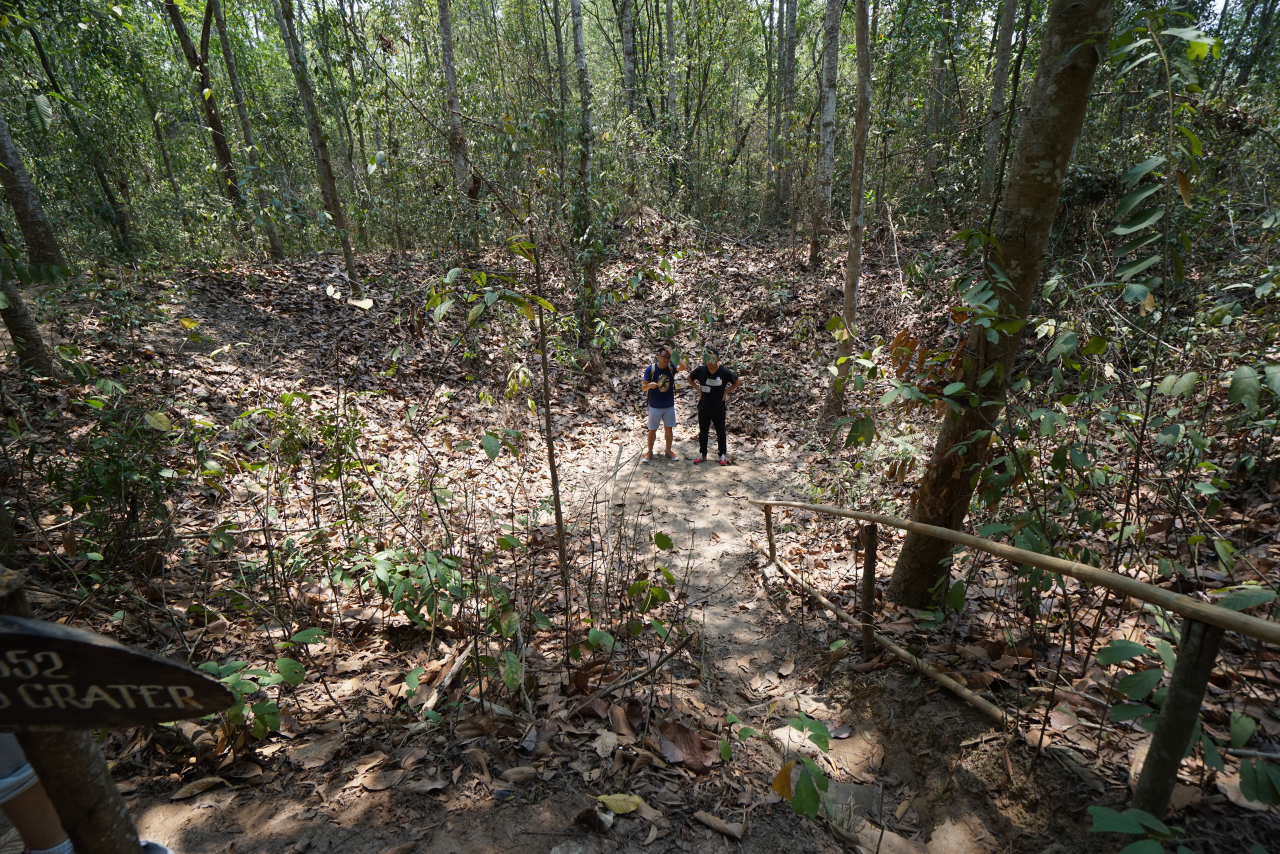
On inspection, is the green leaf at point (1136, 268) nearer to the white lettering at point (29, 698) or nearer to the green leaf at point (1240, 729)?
the green leaf at point (1240, 729)

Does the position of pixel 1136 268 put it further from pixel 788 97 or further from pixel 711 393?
pixel 788 97

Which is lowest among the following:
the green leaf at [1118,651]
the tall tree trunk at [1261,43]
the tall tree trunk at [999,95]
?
the green leaf at [1118,651]

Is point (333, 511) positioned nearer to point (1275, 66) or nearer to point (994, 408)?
point (994, 408)

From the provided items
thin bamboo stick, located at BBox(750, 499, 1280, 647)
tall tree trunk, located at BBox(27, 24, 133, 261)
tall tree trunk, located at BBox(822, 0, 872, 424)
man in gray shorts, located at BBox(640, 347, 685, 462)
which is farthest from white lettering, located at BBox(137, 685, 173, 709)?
tall tree trunk, located at BBox(27, 24, 133, 261)

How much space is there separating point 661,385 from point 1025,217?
17.0 ft

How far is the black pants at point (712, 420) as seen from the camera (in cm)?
820

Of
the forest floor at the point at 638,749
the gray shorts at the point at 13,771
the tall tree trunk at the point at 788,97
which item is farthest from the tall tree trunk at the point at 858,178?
the gray shorts at the point at 13,771

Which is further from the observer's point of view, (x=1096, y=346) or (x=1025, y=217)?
(x=1025, y=217)

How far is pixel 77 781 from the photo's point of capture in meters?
1.48

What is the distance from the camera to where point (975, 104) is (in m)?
13.9

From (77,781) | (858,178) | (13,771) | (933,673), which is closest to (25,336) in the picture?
(13,771)

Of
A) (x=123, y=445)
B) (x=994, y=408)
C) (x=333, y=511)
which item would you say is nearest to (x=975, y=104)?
(x=994, y=408)

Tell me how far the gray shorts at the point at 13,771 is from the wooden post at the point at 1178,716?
3.56 m

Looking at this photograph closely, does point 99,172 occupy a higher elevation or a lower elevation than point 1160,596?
higher
